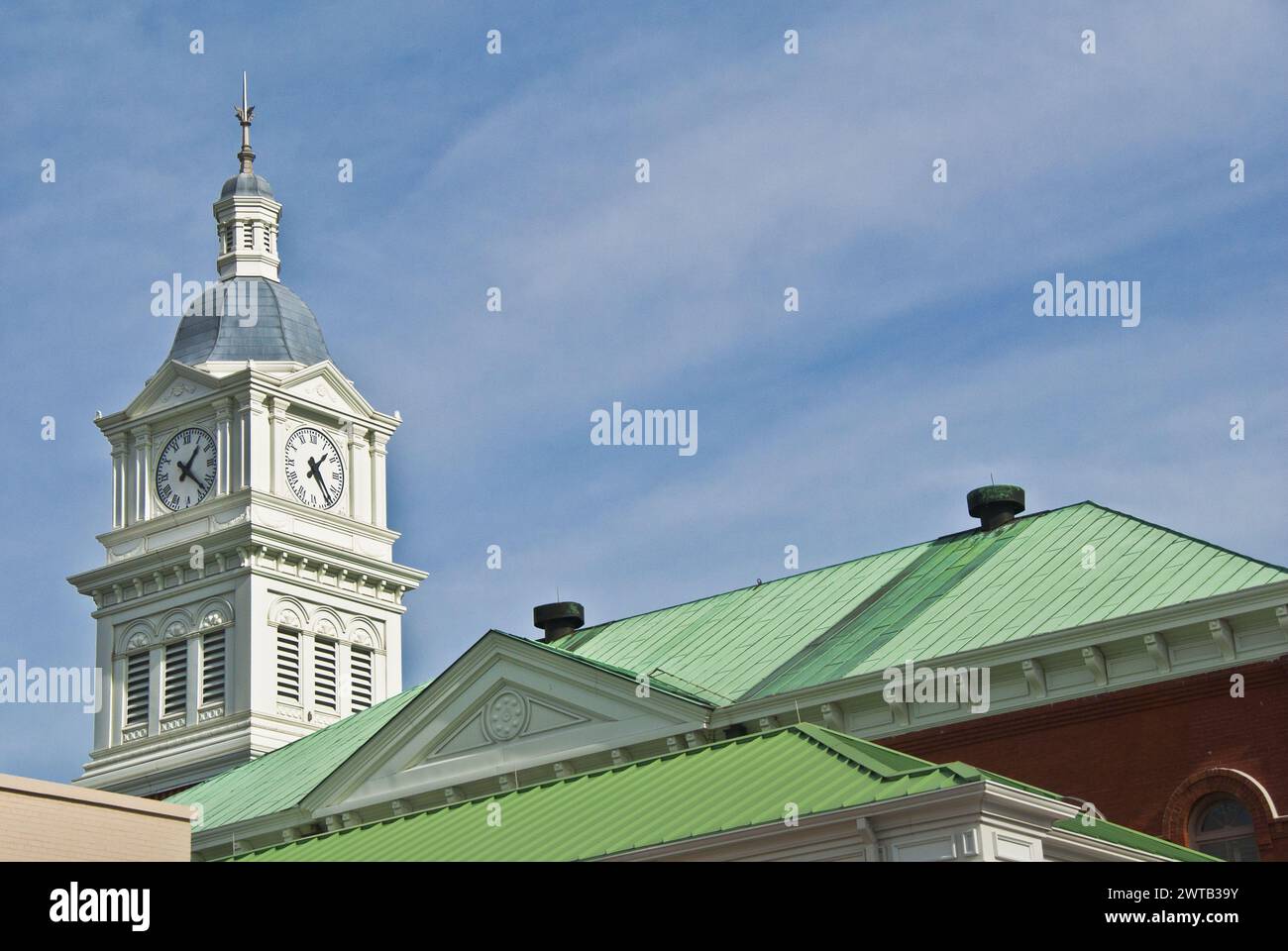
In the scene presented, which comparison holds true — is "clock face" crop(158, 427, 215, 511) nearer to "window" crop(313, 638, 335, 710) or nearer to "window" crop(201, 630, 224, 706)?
"window" crop(201, 630, 224, 706)

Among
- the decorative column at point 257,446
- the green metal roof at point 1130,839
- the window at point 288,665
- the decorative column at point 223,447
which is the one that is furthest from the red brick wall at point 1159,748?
the decorative column at point 223,447

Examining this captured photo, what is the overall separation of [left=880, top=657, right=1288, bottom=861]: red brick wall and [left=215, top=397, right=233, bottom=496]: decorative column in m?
38.8

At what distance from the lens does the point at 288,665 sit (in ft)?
244

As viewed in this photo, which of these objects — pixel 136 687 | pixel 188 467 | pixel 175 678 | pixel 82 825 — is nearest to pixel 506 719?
pixel 82 825

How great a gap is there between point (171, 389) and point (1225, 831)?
4674cm

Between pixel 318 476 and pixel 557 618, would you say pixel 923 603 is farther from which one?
pixel 318 476

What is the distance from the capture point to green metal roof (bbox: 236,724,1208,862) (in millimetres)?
30797

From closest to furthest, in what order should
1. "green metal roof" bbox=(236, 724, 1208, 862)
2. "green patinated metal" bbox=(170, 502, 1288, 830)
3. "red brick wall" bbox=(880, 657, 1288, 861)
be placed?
1. "green metal roof" bbox=(236, 724, 1208, 862)
2. "red brick wall" bbox=(880, 657, 1288, 861)
3. "green patinated metal" bbox=(170, 502, 1288, 830)

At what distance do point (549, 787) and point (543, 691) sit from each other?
8320 millimetres

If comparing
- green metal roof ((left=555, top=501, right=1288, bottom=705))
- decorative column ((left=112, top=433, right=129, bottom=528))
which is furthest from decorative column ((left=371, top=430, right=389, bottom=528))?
green metal roof ((left=555, top=501, right=1288, bottom=705))
